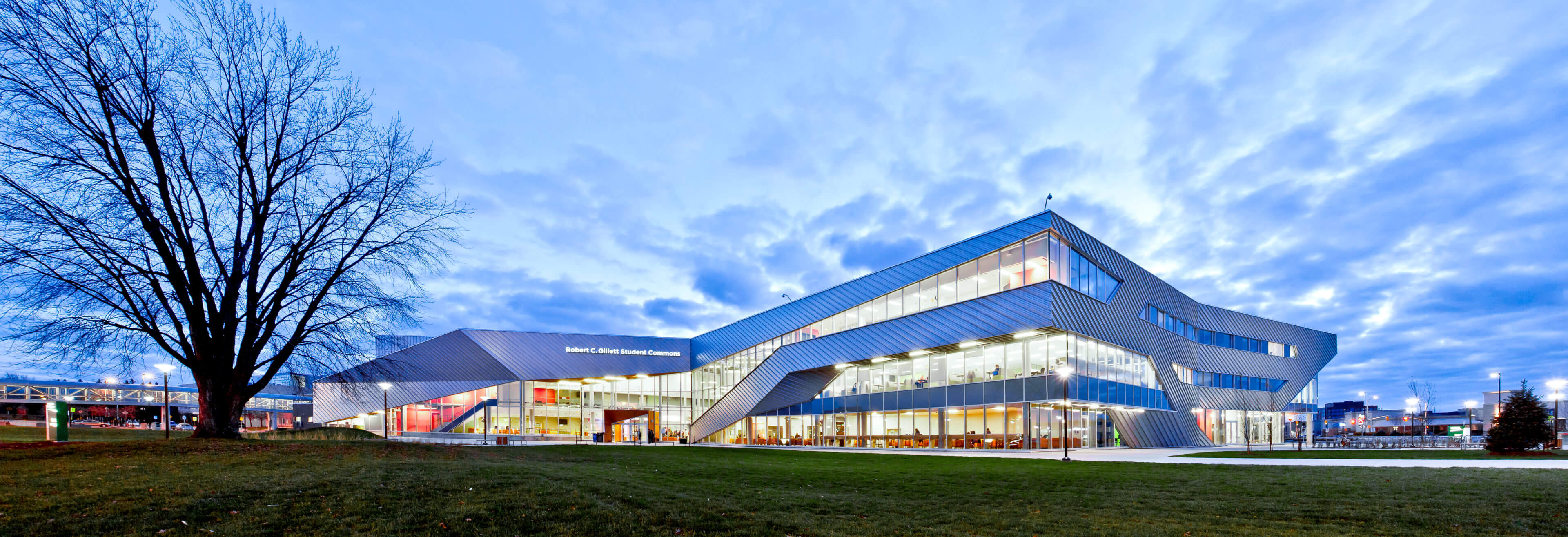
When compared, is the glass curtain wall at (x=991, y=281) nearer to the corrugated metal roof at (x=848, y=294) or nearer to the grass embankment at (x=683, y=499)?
the corrugated metal roof at (x=848, y=294)

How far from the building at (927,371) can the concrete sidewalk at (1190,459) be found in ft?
6.31

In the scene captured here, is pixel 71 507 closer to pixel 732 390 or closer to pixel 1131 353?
pixel 1131 353

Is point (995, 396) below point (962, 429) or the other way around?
the other way around

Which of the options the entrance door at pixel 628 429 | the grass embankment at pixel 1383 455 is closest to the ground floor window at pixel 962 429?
the grass embankment at pixel 1383 455

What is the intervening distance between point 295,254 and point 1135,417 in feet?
129

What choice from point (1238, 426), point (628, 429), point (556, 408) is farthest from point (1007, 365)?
point (556, 408)

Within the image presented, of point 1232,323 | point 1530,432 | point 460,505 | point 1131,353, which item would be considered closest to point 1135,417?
point 1131,353

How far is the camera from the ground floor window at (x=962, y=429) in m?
36.3

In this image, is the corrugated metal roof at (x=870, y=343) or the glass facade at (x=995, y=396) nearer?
the corrugated metal roof at (x=870, y=343)

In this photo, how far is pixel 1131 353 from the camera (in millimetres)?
39812

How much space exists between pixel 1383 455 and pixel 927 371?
65.7 ft

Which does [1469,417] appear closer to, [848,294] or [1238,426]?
[1238,426]

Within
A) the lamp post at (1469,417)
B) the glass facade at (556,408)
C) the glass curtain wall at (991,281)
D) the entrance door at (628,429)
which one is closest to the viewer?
the glass curtain wall at (991,281)

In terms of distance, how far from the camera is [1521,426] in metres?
29.3
